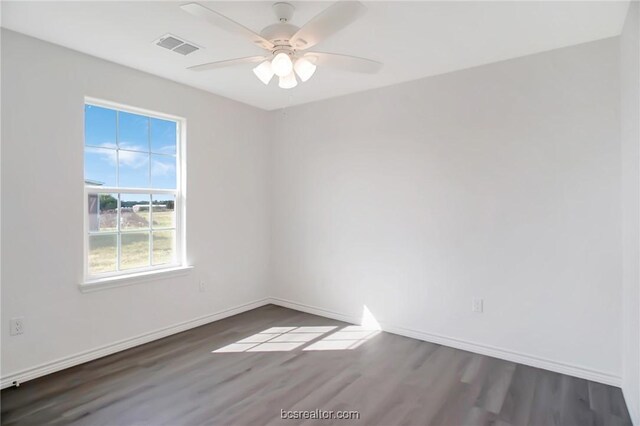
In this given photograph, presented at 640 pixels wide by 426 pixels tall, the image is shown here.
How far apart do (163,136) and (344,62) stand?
7.39ft

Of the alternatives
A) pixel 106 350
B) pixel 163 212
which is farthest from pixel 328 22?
pixel 106 350

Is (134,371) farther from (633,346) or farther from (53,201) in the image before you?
(633,346)

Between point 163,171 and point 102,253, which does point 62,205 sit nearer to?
point 102,253

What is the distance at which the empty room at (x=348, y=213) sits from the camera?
2.28 metres

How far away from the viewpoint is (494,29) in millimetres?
2471

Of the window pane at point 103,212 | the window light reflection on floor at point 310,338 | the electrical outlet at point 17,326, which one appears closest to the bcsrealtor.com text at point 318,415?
the window light reflection on floor at point 310,338

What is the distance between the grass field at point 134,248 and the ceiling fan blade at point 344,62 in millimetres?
2342

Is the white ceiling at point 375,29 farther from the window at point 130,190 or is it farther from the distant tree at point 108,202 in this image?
the distant tree at point 108,202

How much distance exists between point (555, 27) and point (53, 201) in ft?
12.7

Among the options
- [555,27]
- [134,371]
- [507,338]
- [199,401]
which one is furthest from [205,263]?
[555,27]

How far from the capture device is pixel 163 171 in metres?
3.65

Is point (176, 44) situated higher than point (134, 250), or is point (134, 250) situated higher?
point (176, 44)

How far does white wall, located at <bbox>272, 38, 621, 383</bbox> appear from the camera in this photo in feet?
8.68

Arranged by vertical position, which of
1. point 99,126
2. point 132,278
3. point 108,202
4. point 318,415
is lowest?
point 318,415
